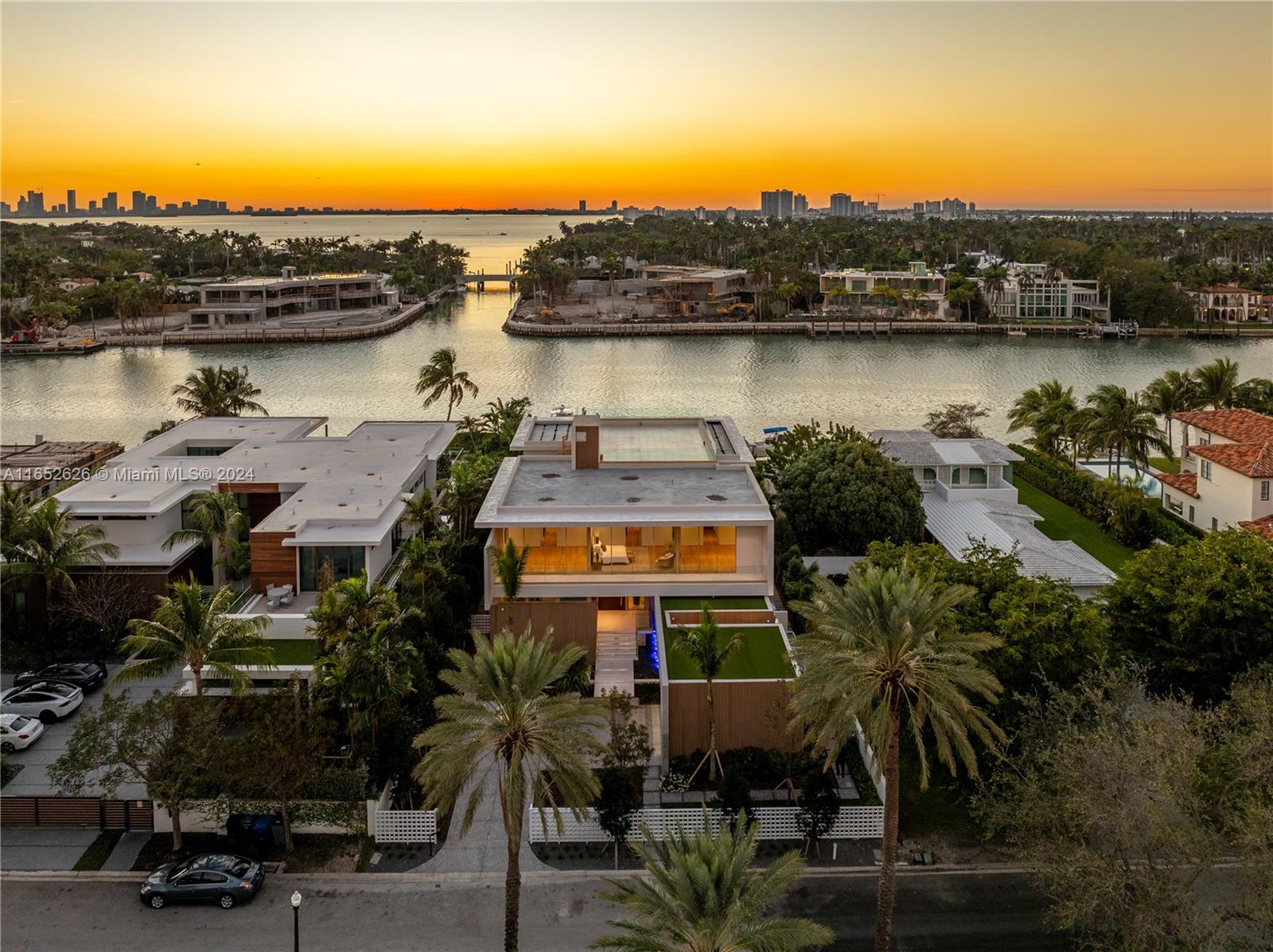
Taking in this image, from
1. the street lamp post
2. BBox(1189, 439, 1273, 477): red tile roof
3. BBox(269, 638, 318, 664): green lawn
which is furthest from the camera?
BBox(1189, 439, 1273, 477): red tile roof

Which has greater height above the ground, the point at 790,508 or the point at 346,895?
the point at 790,508

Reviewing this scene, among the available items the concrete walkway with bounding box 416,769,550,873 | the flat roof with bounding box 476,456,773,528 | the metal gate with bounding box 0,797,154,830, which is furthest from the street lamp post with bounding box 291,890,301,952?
the flat roof with bounding box 476,456,773,528

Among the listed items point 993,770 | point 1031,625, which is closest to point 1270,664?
point 1031,625

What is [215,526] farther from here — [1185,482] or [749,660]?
[1185,482]

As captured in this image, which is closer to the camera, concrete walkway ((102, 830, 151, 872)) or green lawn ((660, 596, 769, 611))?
concrete walkway ((102, 830, 151, 872))

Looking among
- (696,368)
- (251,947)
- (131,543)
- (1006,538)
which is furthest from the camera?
(696,368)

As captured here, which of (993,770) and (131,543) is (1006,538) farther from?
(131,543)

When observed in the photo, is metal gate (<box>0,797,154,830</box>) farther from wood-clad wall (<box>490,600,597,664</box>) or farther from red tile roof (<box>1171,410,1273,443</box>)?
red tile roof (<box>1171,410,1273,443</box>)
